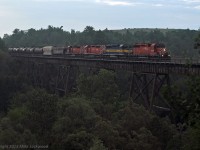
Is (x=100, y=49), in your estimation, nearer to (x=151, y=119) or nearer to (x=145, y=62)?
(x=145, y=62)

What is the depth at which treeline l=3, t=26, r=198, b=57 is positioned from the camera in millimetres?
134500

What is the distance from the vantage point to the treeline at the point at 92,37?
134m

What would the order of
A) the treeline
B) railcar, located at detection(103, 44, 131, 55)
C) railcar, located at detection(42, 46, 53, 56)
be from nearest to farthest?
1. railcar, located at detection(103, 44, 131, 55)
2. railcar, located at detection(42, 46, 53, 56)
3. the treeline

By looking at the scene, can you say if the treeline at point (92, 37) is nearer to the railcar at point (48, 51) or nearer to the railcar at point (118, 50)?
the railcar at point (48, 51)

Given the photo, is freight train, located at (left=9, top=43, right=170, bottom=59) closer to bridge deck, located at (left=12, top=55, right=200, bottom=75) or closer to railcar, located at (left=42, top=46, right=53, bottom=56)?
railcar, located at (left=42, top=46, right=53, bottom=56)

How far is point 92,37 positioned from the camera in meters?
140

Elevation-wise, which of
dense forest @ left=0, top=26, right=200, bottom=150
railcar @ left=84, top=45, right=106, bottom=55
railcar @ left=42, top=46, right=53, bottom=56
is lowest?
dense forest @ left=0, top=26, right=200, bottom=150

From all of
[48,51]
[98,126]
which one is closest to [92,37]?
[48,51]

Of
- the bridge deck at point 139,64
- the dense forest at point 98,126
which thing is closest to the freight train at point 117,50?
the bridge deck at point 139,64

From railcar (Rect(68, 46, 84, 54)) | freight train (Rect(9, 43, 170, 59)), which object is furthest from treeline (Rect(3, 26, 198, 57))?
railcar (Rect(68, 46, 84, 54))

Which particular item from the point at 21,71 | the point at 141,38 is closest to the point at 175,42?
the point at 141,38

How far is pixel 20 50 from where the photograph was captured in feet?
259

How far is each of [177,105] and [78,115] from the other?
13.8 m

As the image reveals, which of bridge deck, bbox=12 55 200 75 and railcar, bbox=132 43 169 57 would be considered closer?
bridge deck, bbox=12 55 200 75
